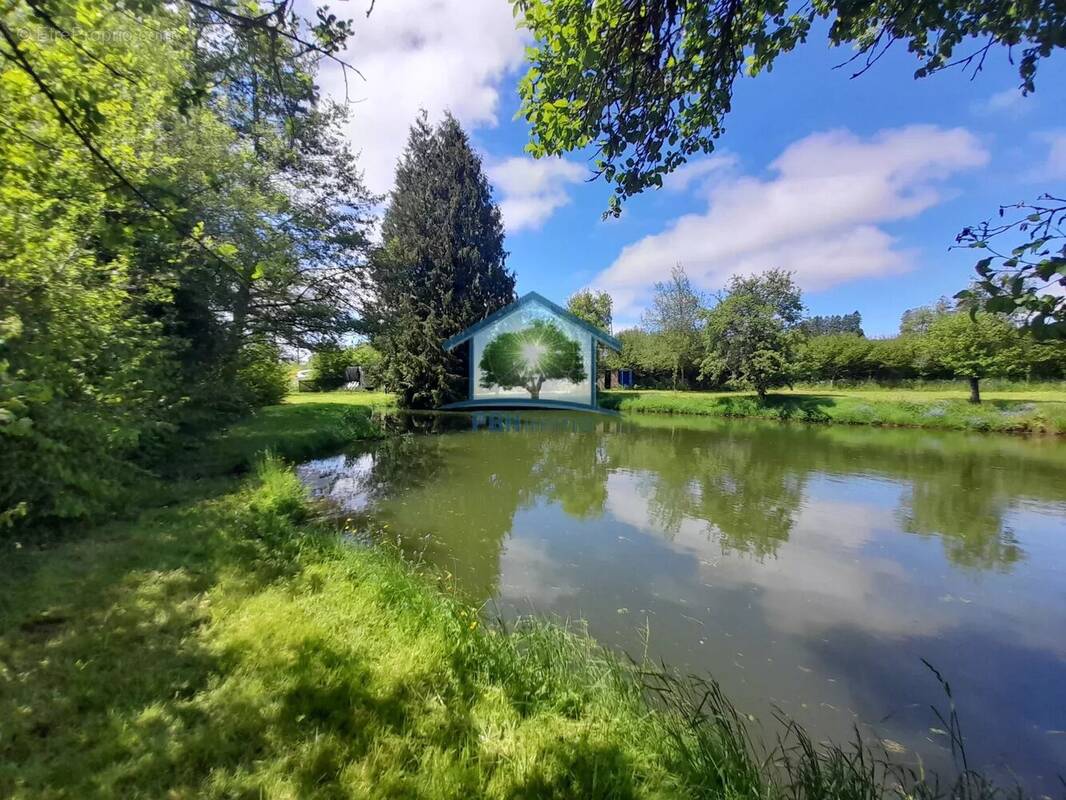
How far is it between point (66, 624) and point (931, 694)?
18.1 feet

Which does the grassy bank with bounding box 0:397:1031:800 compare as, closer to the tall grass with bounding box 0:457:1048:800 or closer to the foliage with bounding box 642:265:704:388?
the tall grass with bounding box 0:457:1048:800

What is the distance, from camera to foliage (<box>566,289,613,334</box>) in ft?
118

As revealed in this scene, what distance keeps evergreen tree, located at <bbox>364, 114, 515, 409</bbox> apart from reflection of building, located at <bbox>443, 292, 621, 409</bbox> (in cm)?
132

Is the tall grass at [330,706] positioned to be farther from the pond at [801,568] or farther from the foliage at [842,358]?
the foliage at [842,358]

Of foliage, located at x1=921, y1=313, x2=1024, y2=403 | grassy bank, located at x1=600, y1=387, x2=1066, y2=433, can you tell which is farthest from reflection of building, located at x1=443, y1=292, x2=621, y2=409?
foliage, located at x1=921, y1=313, x2=1024, y2=403

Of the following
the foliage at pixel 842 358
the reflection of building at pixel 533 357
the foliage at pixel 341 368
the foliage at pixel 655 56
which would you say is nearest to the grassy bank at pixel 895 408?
the foliage at pixel 842 358

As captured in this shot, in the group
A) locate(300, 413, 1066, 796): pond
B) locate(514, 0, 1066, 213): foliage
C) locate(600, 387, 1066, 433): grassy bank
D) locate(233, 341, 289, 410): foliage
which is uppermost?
locate(514, 0, 1066, 213): foliage

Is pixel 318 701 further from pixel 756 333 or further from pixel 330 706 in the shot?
pixel 756 333

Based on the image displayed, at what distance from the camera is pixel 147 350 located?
4547 millimetres

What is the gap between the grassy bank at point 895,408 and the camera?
606 inches

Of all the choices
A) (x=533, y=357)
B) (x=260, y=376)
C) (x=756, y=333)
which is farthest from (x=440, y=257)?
(x=756, y=333)

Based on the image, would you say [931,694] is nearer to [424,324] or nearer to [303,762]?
[303,762]

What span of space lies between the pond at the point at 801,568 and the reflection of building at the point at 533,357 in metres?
6.44

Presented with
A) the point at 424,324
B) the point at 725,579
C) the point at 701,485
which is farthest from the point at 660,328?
the point at 725,579
